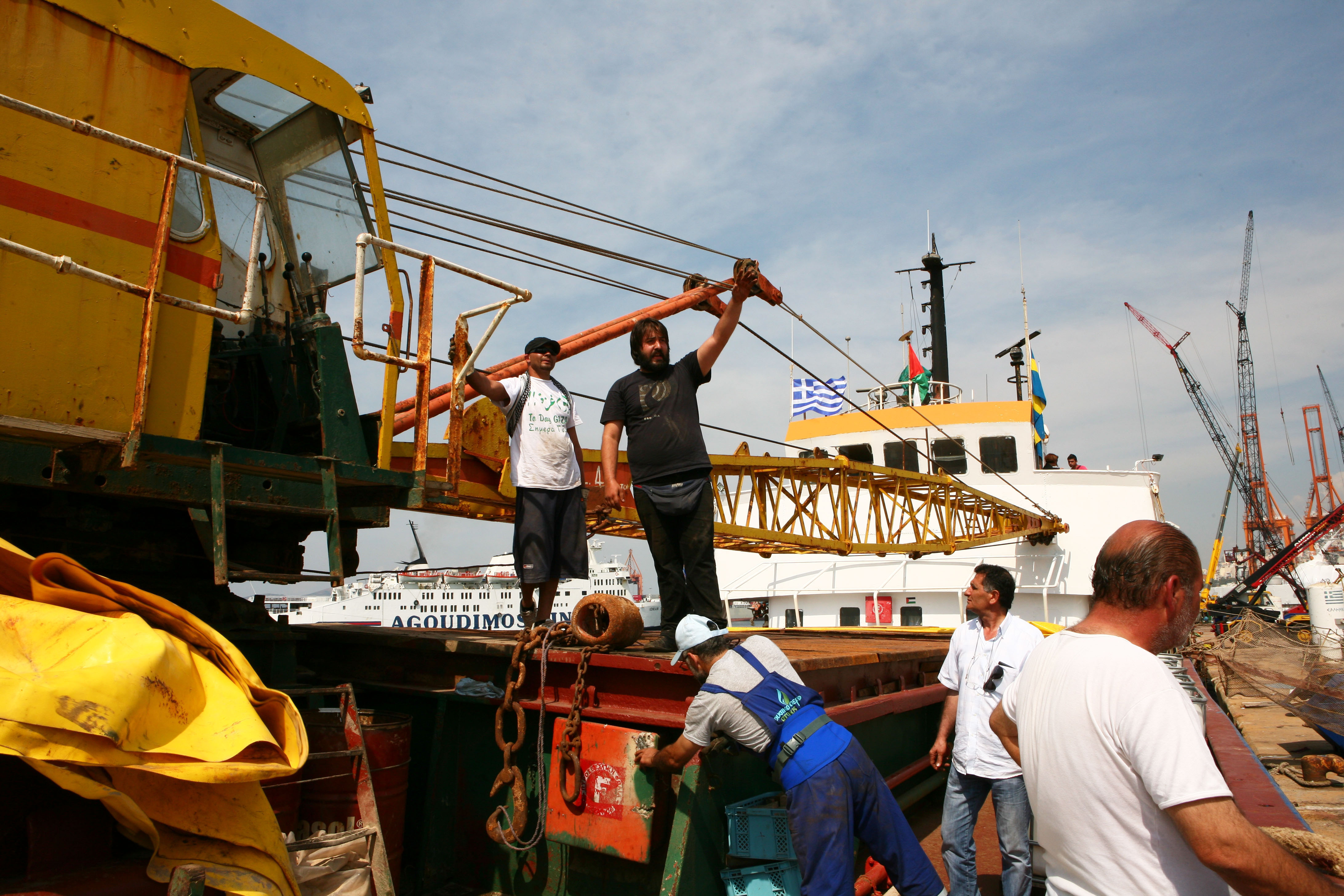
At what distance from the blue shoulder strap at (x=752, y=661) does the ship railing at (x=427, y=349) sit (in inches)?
67.8

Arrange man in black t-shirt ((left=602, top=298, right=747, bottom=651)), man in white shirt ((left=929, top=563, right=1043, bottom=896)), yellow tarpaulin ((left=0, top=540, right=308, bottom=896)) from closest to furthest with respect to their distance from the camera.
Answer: yellow tarpaulin ((left=0, top=540, right=308, bottom=896)), man in white shirt ((left=929, top=563, right=1043, bottom=896)), man in black t-shirt ((left=602, top=298, right=747, bottom=651))

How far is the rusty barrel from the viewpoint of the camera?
130 inches

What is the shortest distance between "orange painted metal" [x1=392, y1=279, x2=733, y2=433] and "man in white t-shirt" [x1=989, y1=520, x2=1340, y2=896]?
3.03m

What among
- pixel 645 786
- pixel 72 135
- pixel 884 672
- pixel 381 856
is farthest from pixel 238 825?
pixel 884 672

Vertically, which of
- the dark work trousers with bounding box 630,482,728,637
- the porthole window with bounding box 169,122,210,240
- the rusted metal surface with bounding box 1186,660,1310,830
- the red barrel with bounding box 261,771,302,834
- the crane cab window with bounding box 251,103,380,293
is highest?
the crane cab window with bounding box 251,103,380,293

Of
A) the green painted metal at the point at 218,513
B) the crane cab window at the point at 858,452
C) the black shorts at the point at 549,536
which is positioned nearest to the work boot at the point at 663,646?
the black shorts at the point at 549,536

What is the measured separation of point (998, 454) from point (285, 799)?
14441 mm

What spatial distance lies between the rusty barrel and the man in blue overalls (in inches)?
44.1

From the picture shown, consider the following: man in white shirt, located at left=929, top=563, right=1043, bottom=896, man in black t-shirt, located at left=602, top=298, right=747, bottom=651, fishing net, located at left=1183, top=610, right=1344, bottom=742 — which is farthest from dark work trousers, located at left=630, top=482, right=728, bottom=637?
fishing net, located at left=1183, top=610, right=1344, bottom=742

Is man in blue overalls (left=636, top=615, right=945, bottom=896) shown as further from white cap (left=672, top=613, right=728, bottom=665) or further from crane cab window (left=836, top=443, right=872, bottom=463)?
crane cab window (left=836, top=443, right=872, bottom=463)

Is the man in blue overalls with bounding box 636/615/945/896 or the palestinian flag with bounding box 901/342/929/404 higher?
the palestinian flag with bounding box 901/342/929/404

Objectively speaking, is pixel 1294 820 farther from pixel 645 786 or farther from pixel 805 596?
pixel 805 596

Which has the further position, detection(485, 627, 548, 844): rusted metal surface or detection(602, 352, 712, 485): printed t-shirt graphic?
detection(602, 352, 712, 485): printed t-shirt graphic

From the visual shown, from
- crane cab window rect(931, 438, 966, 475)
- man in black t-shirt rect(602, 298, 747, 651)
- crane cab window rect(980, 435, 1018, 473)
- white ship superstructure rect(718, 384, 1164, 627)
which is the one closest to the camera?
man in black t-shirt rect(602, 298, 747, 651)
